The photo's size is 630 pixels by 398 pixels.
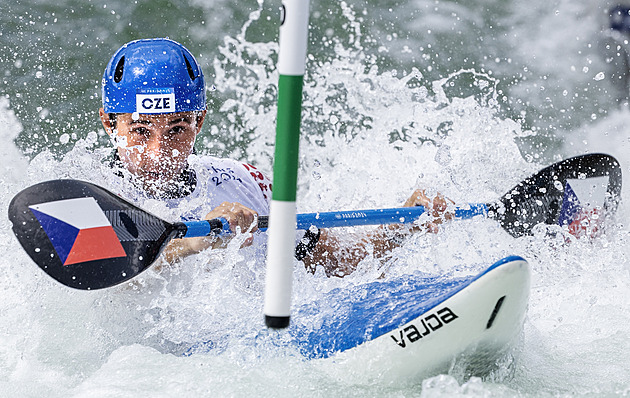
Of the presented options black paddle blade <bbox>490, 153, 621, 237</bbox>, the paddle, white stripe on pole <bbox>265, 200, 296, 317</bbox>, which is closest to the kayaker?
the paddle

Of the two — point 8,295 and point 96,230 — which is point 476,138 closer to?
point 96,230

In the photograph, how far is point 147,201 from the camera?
8.59 ft

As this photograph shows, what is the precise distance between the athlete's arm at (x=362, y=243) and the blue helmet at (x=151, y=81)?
0.74 meters

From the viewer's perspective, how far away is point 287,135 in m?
1.50

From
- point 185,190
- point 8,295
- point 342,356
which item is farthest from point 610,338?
point 8,295

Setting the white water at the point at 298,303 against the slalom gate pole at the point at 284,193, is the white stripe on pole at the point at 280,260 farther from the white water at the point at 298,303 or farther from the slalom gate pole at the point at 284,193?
the white water at the point at 298,303

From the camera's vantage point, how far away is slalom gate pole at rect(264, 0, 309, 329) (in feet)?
4.91

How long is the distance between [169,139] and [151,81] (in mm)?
216

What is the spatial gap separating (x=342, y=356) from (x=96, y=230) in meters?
0.86

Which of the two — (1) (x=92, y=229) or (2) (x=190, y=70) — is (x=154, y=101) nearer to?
(2) (x=190, y=70)

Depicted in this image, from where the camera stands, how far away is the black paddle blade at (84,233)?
2.22 metres

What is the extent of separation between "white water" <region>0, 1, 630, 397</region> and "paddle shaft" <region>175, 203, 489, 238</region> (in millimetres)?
88

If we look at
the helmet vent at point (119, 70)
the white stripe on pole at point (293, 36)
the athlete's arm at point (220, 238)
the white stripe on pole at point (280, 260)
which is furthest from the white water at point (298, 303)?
the white stripe on pole at point (293, 36)

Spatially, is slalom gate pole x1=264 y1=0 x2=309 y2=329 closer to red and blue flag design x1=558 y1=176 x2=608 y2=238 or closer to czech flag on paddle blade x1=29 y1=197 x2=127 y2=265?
czech flag on paddle blade x1=29 y1=197 x2=127 y2=265
